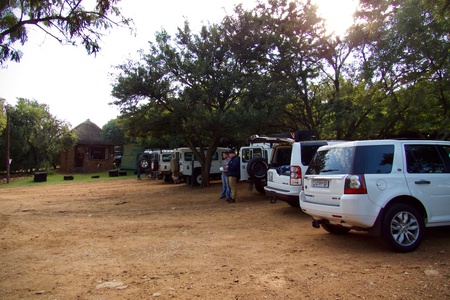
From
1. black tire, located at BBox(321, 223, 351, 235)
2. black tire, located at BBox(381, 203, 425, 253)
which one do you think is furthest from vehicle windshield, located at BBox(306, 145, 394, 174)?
black tire, located at BBox(321, 223, 351, 235)

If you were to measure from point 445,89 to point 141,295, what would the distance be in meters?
10.9

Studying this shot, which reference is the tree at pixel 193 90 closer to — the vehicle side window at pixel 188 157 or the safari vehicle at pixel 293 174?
the vehicle side window at pixel 188 157

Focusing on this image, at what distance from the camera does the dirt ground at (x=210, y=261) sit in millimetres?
3895

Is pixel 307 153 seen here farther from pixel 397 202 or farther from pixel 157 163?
pixel 157 163

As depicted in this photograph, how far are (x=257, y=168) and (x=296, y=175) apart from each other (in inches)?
145

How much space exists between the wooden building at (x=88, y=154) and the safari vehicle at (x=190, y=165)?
19617mm

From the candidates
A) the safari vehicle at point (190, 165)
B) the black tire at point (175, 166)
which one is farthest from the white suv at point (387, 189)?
the black tire at point (175, 166)

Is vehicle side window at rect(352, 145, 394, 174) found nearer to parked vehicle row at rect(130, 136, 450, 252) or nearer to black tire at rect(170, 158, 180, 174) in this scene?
parked vehicle row at rect(130, 136, 450, 252)

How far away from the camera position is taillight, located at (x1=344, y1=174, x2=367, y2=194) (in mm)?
5137

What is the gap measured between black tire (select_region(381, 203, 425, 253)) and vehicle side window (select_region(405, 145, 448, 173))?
2.27 feet

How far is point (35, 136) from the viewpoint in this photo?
103 ft

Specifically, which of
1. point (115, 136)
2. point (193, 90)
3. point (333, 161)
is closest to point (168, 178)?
point (193, 90)

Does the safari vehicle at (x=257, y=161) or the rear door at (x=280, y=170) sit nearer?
the rear door at (x=280, y=170)

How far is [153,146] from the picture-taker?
1303 inches
